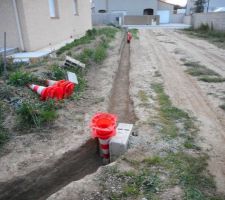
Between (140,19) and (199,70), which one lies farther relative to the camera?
(140,19)

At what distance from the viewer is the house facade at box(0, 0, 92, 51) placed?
28.2 feet

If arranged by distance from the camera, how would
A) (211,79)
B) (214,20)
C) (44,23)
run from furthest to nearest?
(214,20) < (44,23) < (211,79)

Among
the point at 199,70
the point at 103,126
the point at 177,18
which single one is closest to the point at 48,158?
the point at 103,126

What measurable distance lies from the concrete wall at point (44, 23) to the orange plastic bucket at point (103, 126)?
651 cm

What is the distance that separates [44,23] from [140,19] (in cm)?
2573

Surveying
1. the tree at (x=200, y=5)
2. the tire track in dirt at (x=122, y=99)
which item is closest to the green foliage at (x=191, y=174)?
the tire track in dirt at (x=122, y=99)

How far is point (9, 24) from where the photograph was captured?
8688mm

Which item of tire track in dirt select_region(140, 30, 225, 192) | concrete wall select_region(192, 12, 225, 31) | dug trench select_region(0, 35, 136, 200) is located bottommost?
dug trench select_region(0, 35, 136, 200)

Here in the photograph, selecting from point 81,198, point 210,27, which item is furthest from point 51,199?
point 210,27

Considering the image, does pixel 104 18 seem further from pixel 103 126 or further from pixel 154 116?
pixel 103 126

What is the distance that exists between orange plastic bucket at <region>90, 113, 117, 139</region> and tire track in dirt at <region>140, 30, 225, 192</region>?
4.78ft

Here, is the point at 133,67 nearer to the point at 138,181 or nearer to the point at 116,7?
the point at 138,181

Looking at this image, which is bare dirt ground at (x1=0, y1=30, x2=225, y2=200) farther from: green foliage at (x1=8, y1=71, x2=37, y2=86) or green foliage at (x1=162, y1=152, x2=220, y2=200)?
green foliage at (x1=8, y1=71, x2=37, y2=86)

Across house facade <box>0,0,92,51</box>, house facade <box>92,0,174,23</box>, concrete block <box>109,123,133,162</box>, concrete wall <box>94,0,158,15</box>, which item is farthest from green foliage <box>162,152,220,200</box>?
concrete wall <box>94,0,158,15</box>
